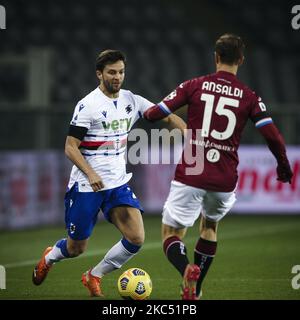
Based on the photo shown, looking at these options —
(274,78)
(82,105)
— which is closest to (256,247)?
(82,105)

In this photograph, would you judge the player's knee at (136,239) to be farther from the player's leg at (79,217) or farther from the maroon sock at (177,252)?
the maroon sock at (177,252)

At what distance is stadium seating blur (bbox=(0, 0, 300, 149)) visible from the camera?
64.5 feet

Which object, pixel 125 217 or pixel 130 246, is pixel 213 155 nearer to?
pixel 125 217

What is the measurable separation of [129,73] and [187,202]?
13.6m

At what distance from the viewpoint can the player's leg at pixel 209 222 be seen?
21.4 feet

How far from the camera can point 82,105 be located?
7.09 metres

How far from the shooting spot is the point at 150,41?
21.0 metres

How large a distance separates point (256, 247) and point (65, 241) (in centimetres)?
459

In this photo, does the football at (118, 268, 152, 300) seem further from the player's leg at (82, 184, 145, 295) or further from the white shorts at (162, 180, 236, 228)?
the white shorts at (162, 180, 236, 228)

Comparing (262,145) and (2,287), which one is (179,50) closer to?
(262,145)

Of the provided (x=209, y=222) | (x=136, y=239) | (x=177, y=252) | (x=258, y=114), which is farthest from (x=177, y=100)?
A: (x=136, y=239)

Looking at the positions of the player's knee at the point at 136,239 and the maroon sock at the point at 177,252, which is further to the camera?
the player's knee at the point at 136,239

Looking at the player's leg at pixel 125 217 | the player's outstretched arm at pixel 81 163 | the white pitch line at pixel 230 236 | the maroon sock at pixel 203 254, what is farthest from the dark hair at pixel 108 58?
the white pitch line at pixel 230 236

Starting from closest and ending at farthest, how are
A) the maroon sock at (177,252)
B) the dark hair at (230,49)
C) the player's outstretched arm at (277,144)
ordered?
the dark hair at (230,49) → the player's outstretched arm at (277,144) → the maroon sock at (177,252)
